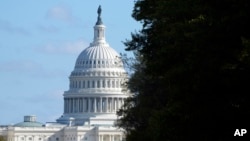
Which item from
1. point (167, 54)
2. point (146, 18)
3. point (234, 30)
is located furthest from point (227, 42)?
point (146, 18)

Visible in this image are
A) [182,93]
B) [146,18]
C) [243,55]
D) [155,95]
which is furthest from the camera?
[155,95]

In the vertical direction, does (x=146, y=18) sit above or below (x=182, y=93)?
above

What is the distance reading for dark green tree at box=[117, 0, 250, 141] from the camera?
35.0m

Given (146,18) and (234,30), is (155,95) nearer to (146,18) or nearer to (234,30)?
(146,18)

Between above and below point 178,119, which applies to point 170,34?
above

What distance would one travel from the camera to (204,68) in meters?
35.9

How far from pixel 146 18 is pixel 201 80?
994cm

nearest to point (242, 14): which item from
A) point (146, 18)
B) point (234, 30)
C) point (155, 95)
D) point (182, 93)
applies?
point (234, 30)

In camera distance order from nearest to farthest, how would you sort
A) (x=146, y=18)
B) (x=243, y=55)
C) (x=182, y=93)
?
(x=243, y=55), (x=182, y=93), (x=146, y=18)

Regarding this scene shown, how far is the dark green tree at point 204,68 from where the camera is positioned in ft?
115

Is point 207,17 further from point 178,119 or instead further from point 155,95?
point 155,95

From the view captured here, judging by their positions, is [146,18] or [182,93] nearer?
[182,93]

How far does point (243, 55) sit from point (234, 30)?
122 cm

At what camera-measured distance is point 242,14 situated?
34281 mm
